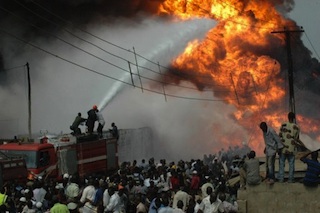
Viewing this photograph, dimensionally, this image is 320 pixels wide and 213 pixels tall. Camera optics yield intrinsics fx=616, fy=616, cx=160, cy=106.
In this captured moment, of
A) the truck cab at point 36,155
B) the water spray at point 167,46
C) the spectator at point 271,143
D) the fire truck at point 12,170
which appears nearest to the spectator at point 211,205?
the spectator at point 271,143

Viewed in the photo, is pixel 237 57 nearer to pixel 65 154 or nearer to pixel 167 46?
pixel 167 46

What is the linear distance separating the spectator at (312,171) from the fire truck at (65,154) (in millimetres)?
11452

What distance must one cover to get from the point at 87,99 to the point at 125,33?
599 centimetres

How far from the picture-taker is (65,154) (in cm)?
2422

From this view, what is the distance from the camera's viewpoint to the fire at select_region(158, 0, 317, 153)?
143 feet

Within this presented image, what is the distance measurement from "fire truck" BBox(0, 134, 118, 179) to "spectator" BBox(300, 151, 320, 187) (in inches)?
451

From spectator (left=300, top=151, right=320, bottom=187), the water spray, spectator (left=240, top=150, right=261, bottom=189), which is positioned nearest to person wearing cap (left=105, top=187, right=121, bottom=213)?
spectator (left=240, top=150, right=261, bottom=189)

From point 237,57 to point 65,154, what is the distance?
22492mm

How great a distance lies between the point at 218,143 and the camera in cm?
4025

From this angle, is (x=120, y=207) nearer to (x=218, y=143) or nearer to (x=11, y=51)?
(x=218, y=143)

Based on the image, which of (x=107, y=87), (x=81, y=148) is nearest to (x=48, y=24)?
(x=107, y=87)

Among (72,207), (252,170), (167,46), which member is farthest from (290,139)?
(167,46)

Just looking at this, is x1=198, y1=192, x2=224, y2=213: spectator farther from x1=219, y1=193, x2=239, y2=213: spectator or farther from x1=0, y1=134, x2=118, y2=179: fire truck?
x1=0, y1=134, x2=118, y2=179: fire truck

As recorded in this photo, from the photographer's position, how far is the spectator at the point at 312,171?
13922 mm
